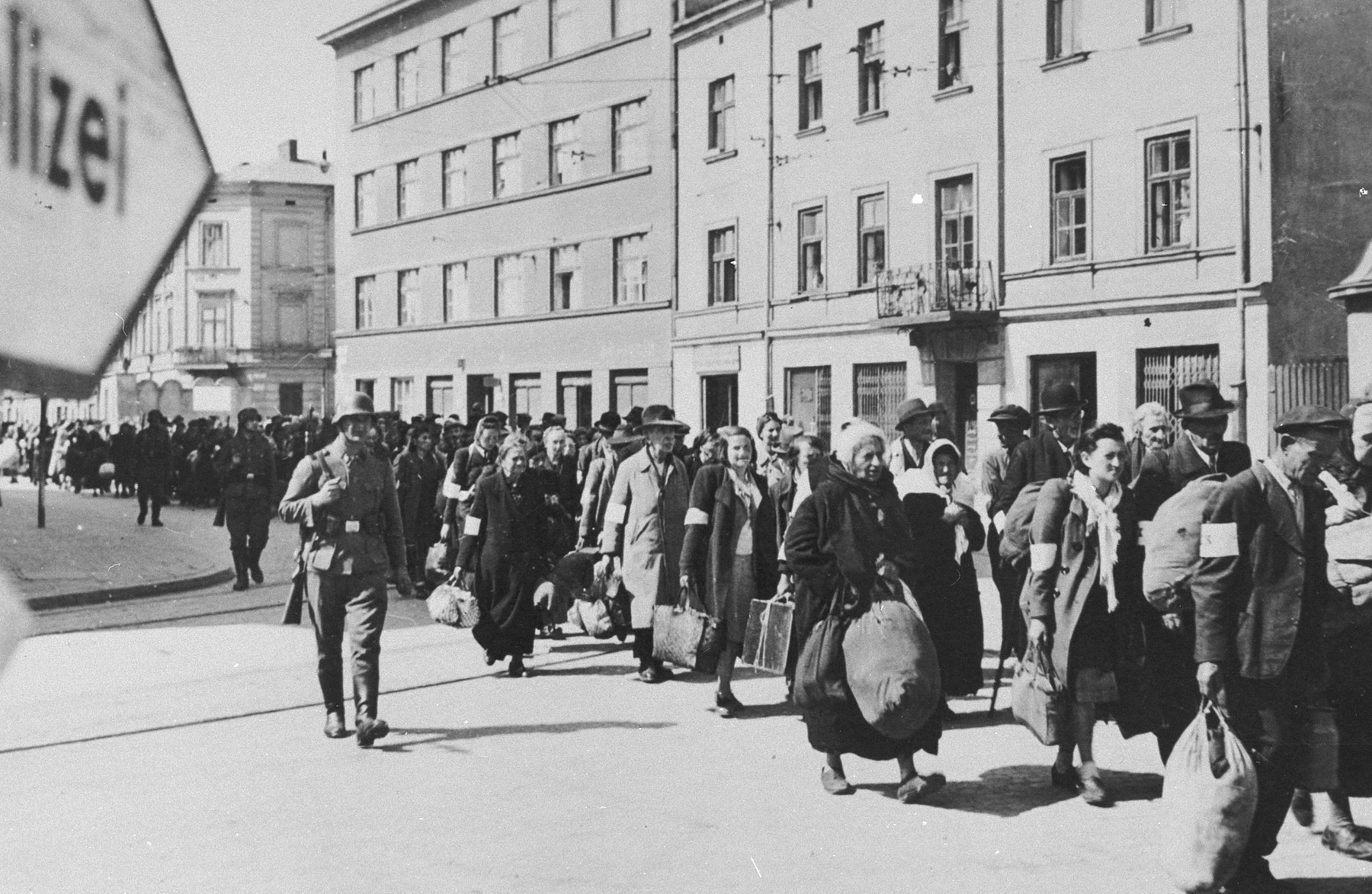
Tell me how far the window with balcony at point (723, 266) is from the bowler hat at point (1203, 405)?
78.1 ft

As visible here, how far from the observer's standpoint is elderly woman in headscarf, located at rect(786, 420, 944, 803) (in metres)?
6.54

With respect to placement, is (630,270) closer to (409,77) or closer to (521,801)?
(409,77)

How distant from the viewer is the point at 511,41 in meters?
35.2

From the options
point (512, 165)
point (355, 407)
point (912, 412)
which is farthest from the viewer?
point (512, 165)

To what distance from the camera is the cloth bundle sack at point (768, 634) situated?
802cm

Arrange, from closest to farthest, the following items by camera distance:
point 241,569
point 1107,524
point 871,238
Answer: point 1107,524, point 241,569, point 871,238

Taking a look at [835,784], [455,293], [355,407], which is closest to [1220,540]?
[835,784]

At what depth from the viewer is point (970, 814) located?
625 cm

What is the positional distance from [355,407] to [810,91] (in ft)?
74.4

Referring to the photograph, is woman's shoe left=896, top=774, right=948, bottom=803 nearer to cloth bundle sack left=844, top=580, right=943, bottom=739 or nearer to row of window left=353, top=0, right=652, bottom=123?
cloth bundle sack left=844, top=580, right=943, bottom=739

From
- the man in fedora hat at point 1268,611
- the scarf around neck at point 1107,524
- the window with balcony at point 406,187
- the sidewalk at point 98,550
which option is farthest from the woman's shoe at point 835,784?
the window with balcony at point 406,187

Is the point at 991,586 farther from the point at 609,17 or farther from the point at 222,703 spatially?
the point at 609,17

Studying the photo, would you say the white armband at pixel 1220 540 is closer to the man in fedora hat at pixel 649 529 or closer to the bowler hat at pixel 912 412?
the bowler hat at pixel 912 412

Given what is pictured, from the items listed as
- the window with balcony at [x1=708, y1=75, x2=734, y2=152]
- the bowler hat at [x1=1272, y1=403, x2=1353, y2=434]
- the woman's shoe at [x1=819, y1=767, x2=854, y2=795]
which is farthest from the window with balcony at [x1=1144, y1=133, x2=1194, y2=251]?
the bowler hat at [x1=1272, y1=403, x2=1353, y2=434]
